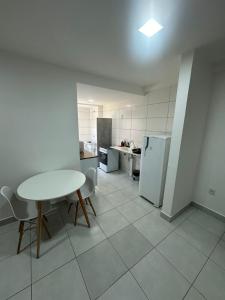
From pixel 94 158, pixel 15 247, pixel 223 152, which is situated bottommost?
pixel 15 247

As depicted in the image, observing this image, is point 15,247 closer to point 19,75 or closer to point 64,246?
point 64,246

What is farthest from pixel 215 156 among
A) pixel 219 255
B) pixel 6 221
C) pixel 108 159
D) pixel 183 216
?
pixel 6 221

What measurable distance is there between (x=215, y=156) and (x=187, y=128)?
83cm

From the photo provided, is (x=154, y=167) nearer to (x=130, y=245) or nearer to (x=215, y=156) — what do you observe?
(x=215, y=156)

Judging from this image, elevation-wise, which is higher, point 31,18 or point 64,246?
point 31,18

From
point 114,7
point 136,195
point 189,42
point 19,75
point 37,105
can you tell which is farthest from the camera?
point 136,195

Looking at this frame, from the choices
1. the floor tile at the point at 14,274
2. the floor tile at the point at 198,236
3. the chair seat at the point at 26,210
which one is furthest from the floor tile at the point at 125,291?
the chair seat at the point at 26,210

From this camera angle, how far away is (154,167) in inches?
90.8

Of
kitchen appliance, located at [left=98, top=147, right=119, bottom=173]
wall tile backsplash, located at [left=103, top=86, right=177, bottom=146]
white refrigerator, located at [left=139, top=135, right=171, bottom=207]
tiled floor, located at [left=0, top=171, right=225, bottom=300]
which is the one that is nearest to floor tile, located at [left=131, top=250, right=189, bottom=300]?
tiled floor, located at [left=0, top=171, right=225, bottom=300]

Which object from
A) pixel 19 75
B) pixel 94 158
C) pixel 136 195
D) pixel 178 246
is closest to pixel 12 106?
pixel 19 75

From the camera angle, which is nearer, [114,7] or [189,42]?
[114,7]

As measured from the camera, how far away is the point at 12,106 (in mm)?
1752

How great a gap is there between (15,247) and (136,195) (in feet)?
6.90

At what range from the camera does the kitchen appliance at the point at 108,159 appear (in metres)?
3.86
